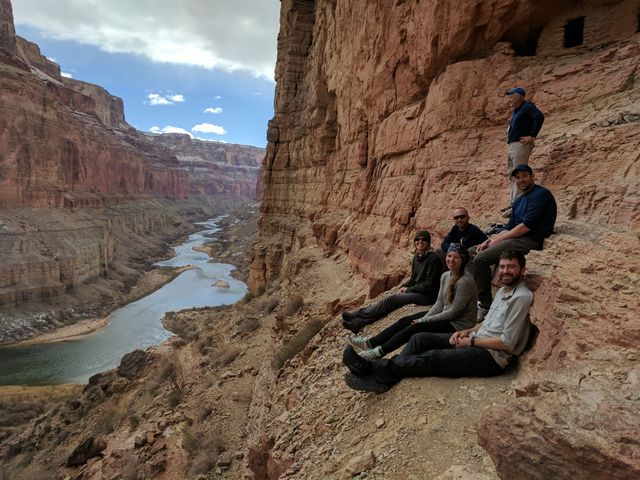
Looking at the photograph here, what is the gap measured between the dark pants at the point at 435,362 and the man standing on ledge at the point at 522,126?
9.11 ft

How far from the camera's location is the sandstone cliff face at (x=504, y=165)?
251 centimetres

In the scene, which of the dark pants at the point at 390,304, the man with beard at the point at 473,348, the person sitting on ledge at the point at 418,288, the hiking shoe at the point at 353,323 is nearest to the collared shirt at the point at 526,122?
the person sitting on ledge at the point at 418,288

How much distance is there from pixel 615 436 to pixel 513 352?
4.61 ft

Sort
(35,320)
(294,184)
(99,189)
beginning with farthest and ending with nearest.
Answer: (99,189) < (35,320) < (294,184)

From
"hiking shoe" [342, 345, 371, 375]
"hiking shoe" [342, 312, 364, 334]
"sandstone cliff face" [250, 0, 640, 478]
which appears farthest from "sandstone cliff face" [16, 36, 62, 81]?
"hiking shoe" [342, 345, 371, 375]

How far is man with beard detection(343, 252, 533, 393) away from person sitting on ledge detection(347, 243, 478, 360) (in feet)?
0.92

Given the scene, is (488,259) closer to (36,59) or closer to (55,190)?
(55,190)

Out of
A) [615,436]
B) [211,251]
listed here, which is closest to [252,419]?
[615,436]

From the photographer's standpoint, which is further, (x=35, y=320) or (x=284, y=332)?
(x=35, y=320)

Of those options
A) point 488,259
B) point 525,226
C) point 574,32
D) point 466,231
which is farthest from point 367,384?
point 574,32

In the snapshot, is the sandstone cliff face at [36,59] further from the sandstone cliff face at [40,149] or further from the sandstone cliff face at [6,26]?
the sandstone cliff face at [6,26]

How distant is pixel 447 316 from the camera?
4.31 m

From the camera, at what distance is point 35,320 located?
3309 cm

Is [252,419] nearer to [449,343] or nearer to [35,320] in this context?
[449,343]
